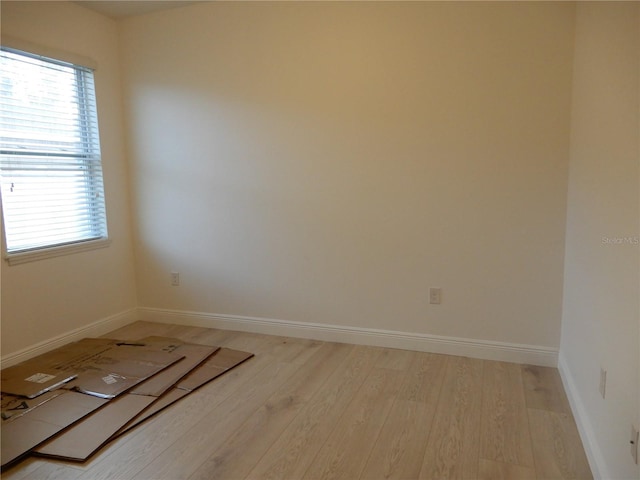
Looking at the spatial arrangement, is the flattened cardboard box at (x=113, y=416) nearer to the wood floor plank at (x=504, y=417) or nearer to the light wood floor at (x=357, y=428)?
the light wood floor at (x=357, y=428)

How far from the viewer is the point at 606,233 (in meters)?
1.80

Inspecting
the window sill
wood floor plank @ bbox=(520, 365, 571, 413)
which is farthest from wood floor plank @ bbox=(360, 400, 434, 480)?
the window sill

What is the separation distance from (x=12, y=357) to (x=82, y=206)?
1170mm

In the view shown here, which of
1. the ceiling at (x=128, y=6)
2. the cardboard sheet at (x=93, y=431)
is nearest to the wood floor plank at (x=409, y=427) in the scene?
the cardboard sheet at (x=93, y=431)

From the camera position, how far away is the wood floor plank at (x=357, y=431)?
1.87m

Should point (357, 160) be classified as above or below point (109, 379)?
above

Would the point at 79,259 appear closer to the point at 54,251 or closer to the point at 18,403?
the point at 54,251

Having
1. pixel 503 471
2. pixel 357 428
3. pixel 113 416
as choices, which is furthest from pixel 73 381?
pixel 503 471

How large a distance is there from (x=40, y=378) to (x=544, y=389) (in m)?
2.98

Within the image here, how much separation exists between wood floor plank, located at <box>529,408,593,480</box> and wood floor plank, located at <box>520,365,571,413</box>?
0.24 feet

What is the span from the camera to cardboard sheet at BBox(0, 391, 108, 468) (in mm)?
1998

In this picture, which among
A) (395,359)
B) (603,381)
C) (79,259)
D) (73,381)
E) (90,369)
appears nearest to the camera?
(603,381)

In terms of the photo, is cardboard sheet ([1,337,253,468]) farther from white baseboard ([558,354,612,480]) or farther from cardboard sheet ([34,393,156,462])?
white baseboard ([558,354,612,480])

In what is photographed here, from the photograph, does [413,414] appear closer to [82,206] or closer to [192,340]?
[192,340]
